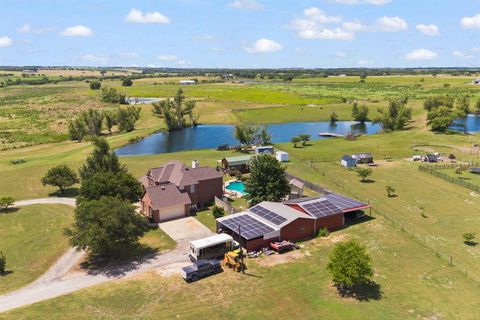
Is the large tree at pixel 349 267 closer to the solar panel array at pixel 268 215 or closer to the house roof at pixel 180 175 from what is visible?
the solar panel array at pixel 268 215

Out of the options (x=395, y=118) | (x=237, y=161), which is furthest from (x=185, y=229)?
(x=395, y=118)

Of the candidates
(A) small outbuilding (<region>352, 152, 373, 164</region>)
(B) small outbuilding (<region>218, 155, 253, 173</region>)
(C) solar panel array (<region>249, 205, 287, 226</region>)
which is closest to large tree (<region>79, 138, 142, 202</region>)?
(C) solar panel array (<region>249, 205, 287, 226</region>)

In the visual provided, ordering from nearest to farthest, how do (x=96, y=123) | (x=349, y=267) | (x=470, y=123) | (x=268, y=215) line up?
1. (x=349, y=267)
2. (x=268, y=215)
3. (x=96, y=123)
4. (x=470, y=123)

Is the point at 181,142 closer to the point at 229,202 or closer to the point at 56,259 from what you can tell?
the point at 229,202

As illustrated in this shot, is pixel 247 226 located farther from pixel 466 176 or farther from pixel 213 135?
pixel 213 135

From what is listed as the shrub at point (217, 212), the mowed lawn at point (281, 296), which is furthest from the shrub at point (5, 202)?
the shrub at point (217, 212)

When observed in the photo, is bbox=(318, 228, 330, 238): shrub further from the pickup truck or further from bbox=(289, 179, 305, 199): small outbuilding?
the pickup truck
